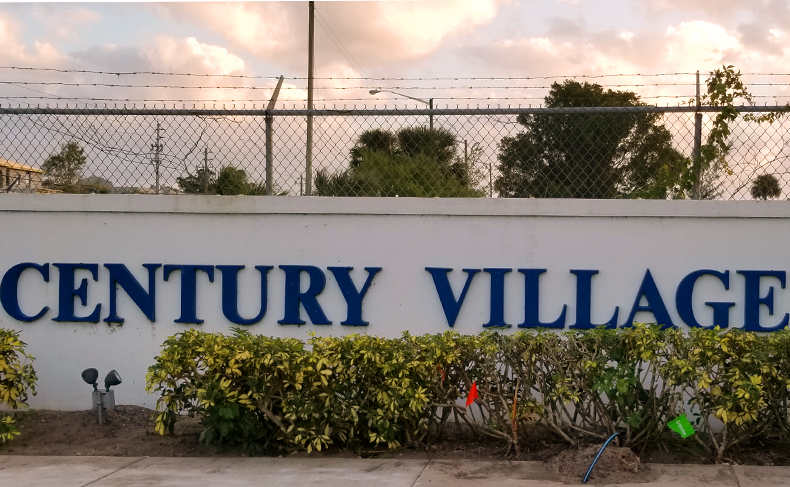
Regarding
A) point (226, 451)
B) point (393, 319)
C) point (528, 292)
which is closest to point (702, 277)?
point (528, 292)

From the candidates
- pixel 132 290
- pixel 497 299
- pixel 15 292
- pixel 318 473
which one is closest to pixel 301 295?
pixel 132 290

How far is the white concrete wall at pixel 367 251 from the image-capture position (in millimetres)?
6531

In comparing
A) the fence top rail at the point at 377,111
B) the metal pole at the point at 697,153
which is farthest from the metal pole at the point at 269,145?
the metal pole at the point at 697,153

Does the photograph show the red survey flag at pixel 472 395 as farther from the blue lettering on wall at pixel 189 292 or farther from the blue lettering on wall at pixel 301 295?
the blue lettering on wall at pixel 189 292

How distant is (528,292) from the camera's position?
663 centimetres

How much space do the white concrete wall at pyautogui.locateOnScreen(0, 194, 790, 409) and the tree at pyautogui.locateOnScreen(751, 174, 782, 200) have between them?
0.15 metres

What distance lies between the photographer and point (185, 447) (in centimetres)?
602

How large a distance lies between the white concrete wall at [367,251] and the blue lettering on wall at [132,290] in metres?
0.06

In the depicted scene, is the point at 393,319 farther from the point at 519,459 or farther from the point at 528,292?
the point at 519,459

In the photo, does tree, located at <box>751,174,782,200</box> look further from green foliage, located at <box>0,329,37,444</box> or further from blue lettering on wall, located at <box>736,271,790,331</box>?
green foliage, located at <box>0,329,37,444</box>

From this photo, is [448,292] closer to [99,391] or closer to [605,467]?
[605,467]

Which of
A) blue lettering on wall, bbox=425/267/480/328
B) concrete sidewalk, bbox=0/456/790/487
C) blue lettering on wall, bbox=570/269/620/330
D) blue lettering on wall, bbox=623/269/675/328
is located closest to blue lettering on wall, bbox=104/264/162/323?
concrete sidewalk, bbox=0/456/790/487

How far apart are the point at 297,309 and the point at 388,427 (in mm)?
1576

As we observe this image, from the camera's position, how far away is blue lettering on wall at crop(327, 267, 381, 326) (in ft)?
22.3
